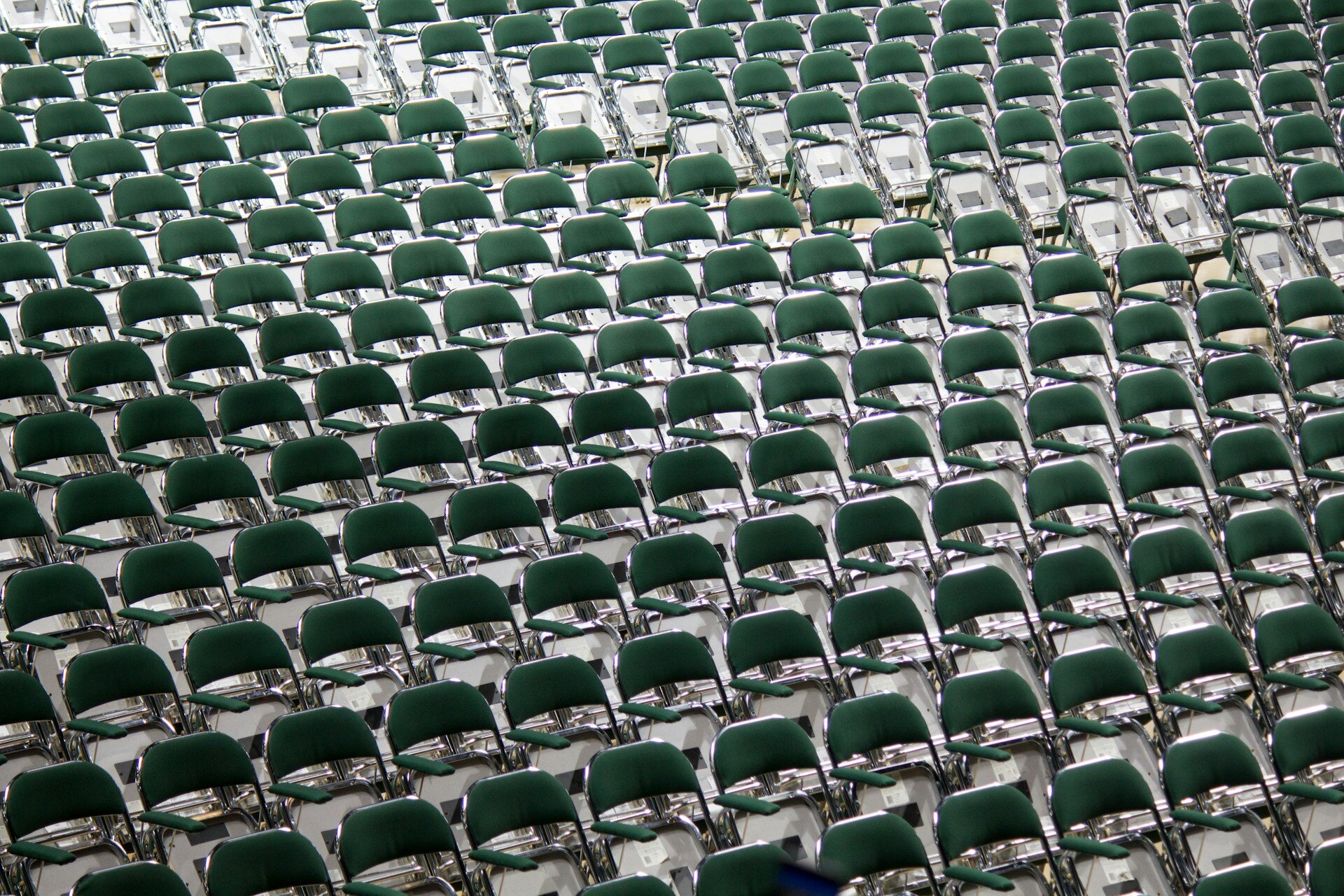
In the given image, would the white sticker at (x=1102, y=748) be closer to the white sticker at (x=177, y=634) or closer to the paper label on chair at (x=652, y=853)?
the paper label on chair at (x=652, y=853)

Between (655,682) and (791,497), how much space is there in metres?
0.88

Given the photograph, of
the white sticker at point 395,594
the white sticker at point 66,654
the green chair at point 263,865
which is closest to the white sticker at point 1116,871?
the green chair at point 263,865

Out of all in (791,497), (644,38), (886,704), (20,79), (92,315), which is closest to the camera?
(886,704)

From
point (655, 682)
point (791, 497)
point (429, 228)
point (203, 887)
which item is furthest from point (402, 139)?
point (203, 887)

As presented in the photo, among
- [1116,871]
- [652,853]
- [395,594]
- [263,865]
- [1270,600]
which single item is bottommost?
[1116,871]

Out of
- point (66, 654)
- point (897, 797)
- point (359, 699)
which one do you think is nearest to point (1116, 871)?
point (897, 797)

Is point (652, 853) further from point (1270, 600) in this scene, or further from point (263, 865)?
point (1270, 600)

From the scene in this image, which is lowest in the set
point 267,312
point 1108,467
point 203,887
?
point 203,887

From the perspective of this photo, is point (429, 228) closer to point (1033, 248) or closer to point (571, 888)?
point (1033, 248)

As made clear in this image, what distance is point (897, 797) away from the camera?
3.92 metres

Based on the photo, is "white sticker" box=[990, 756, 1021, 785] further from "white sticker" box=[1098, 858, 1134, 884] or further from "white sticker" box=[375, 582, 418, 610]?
"white sticker" box=[375, 582, 418, 610]

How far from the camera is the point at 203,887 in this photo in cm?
356

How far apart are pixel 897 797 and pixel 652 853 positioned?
2.26 feet

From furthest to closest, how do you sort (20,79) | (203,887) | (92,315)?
(20,79)
(92,315)
(203,887)
